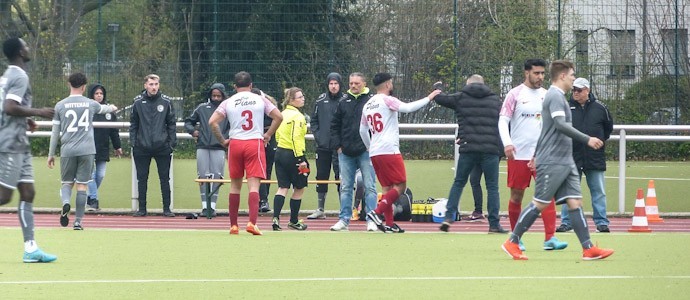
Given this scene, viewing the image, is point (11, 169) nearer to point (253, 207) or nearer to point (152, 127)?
point (253, 207)

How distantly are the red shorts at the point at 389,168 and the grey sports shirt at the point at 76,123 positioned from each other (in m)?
3.16

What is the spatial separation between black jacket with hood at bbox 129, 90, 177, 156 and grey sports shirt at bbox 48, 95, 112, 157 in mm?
2597

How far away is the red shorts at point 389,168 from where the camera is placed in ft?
48.2

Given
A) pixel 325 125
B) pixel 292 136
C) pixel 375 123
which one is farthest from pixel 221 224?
pixel 375 123

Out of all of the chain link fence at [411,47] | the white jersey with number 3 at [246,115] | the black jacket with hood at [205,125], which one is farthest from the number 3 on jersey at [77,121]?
the chain link fence at [411,47]

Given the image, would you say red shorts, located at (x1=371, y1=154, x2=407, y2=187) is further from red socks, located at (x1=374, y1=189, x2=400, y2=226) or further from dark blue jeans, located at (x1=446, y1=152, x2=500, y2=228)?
dark blue jeans, located at (x1=446, y1=152, x2=500, y2=228)

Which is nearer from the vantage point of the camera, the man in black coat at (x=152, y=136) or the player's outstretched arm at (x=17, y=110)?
the player's outstretched arm at (x=17, y=110)

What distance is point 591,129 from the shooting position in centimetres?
1533

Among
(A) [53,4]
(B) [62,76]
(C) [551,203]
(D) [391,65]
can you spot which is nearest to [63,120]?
(C) [551,203]

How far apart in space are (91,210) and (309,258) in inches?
297

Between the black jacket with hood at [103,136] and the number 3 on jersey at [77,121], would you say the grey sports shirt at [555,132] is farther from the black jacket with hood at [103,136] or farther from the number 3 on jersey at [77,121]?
the black jacket with hood at [103,136]

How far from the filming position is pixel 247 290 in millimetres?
9242

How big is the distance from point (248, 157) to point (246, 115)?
449 mm

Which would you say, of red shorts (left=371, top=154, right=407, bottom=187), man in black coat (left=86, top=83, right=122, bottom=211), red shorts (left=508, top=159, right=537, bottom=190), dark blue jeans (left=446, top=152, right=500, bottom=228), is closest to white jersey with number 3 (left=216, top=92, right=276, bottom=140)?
red shorts (left=371, top=154, right=407, bottom=187)
